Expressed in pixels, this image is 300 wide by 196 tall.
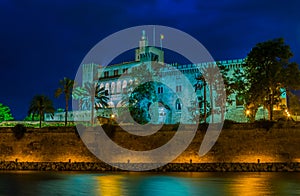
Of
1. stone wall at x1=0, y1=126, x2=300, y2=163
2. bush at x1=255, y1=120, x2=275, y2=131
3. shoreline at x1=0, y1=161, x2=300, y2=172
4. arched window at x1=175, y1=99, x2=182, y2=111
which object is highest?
arched window at x1=175, y1=99, x2=182, y2=111

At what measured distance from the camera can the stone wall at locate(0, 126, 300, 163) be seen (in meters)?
26.0

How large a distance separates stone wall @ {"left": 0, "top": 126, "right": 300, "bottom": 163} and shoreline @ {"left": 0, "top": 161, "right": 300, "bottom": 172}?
0.85 meters

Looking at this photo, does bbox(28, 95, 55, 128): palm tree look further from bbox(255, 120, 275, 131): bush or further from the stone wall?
bbox(255, 120, 275, 131): bush

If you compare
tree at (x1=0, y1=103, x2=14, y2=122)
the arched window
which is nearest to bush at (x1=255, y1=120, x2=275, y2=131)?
the arched window

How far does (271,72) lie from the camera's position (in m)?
32.4

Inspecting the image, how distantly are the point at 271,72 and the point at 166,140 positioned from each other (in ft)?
38.4

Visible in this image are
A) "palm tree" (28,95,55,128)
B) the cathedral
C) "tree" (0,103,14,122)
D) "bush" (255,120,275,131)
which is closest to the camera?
"bush" (255,120,275,131)

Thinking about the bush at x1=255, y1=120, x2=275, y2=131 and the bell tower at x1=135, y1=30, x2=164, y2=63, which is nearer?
the bush at x1=255, y1=120, x2=275, y2=131

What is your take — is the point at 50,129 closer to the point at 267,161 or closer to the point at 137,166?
the point at 137,166

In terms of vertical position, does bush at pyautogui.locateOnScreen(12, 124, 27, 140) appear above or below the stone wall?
above

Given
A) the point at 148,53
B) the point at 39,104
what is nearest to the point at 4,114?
the point at 39,104

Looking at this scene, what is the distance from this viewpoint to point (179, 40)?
2120 inches

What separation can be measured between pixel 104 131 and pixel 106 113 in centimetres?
2888

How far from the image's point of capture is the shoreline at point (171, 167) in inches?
974
